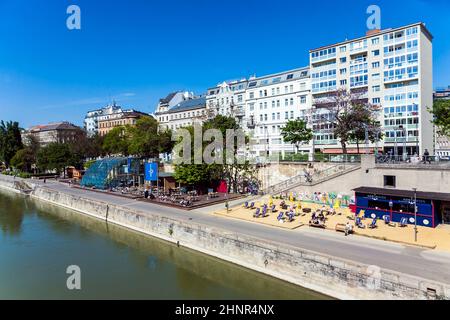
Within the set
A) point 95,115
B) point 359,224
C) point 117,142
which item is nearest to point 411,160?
point 359,224

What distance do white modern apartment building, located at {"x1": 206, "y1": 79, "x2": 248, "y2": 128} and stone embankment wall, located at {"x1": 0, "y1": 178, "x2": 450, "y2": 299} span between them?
39.7m

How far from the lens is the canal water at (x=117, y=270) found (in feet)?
54.5

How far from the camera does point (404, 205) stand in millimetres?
21656

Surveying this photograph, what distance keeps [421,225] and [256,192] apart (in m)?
18.1

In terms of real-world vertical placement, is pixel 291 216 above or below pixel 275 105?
below

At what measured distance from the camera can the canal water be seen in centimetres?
1661

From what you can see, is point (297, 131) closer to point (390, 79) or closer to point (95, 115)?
point (390, 79)

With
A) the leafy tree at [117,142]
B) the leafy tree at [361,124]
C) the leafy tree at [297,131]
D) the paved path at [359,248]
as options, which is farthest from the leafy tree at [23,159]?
the leafy tree at [361,124]

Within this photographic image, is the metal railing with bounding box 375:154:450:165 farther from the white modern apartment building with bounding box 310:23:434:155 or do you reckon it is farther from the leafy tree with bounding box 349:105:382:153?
the white modern apartment building with bounding box 310:23:434:155

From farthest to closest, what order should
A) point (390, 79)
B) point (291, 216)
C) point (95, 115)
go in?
1. point (95, 115)
2. point (390, 79)
3. point (291, 216)

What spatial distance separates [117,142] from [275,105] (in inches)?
1617

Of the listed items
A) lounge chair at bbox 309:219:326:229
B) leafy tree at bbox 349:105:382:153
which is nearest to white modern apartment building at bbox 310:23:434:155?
leafy tree at bbox 349:105:382:153

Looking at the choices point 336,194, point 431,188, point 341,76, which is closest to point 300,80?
point 341,76

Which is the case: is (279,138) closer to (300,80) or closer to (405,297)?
(300,80)
